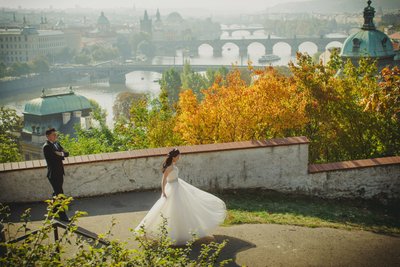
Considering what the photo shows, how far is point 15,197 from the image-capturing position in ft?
21.6

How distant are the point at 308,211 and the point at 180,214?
232 cm

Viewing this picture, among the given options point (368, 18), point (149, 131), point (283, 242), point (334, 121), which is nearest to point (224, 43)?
point (368, 18)

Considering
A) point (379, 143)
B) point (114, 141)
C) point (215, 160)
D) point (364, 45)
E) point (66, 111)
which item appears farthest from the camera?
point (66, 111)

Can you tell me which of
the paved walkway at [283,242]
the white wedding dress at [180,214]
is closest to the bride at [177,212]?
the white wedding dress at [180,214]

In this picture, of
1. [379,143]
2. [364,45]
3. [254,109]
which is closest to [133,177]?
[254,109]

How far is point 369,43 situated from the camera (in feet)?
98.0

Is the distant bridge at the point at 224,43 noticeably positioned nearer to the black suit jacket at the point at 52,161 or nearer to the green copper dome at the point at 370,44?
the green copper dome at the point at 370,44

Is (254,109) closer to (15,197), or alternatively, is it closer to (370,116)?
(370,116)

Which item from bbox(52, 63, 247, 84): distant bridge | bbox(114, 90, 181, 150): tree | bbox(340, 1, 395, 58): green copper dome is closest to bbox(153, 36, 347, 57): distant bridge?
bbox(52, 63, 247, 84): distant bridge

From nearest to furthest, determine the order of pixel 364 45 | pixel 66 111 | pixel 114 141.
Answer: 1. pixel 114 141
2. pixel 364 45
3. pixel 66 111

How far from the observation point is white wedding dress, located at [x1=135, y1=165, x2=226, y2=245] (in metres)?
5.07

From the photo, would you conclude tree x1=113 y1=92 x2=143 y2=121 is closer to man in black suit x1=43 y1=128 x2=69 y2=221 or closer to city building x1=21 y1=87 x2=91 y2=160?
city building x1=21 y1=87 x2=91 y2=160

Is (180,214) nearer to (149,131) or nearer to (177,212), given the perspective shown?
(177,212)

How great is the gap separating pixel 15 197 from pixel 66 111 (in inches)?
1262
